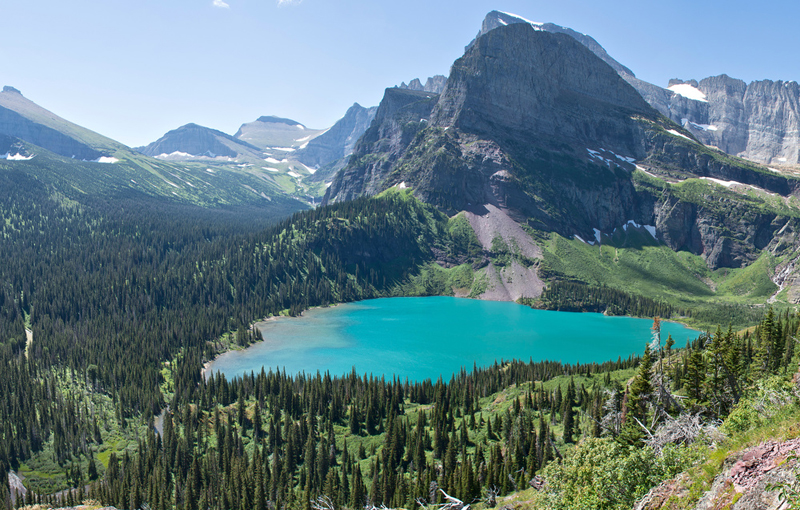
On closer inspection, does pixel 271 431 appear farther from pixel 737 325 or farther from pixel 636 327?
pixel 737 325

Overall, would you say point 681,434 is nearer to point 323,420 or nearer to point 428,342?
point 323,420

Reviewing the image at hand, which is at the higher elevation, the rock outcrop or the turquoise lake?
the rock outcrop

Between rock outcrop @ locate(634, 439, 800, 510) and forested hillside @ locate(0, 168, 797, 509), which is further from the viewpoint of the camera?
forested hillside @ locate(0, 168, 797, 509)

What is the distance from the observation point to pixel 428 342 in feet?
503

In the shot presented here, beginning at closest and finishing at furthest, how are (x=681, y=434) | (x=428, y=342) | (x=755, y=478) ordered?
(x=755, y=478) < (x=681, y=434) < (x=428, y=342)

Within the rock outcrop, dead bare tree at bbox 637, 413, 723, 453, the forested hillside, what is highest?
the rock outcrop

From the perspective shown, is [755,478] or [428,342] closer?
[755,478]

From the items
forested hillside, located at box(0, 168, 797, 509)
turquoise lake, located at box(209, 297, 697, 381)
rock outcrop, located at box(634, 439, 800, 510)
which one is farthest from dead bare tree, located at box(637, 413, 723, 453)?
turquoise lake, located at box(209, 297, 697, 381)

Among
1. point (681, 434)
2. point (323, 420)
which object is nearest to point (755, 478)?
point (681, 434)

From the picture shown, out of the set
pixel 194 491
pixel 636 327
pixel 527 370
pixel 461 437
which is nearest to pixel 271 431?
pixel 194 491

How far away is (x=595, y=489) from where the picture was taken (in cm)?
2464

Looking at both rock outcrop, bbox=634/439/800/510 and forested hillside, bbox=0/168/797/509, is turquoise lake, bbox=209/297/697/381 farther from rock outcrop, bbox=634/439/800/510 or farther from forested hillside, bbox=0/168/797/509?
rock outcrop, bbox=634/439/800/510

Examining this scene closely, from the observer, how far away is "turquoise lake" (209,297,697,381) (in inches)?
5148

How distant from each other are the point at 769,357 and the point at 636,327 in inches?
4967
